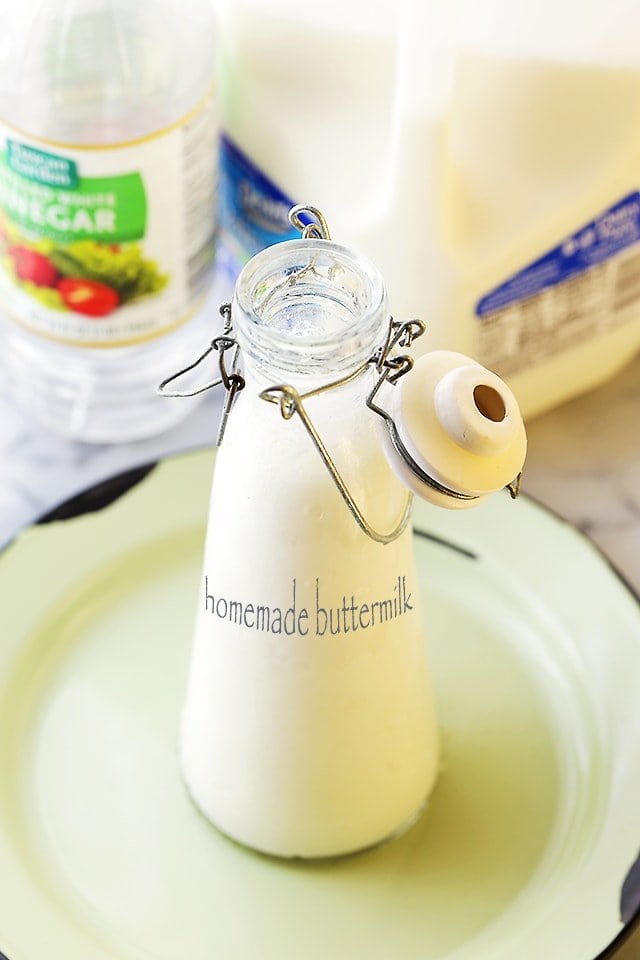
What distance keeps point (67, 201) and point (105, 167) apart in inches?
1.2

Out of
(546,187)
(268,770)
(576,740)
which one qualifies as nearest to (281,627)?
(268,770)

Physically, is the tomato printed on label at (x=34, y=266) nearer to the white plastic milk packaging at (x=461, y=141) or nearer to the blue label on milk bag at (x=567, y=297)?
the white plastic milk packaging at (x=461, y=141)

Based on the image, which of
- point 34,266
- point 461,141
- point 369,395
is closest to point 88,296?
point 34,266

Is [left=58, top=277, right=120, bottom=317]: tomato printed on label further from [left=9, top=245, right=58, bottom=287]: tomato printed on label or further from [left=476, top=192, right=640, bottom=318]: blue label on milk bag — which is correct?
[left=476, top=192, right=640, bottom=318]: blue label on milk bag

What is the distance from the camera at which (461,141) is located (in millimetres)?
697

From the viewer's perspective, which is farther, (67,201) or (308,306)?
(67,201)

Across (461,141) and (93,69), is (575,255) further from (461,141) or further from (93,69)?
(93,69)

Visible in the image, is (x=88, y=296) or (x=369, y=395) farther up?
(x=369, y=395)

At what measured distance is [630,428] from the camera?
0.83m

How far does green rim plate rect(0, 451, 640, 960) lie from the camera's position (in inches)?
21.3

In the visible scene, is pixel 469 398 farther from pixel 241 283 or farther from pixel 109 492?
pixel 109 492

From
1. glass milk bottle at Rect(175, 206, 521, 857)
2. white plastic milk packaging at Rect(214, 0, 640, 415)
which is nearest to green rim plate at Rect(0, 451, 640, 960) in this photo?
glass milk bottle at Rect(175, 206, 521, 857)

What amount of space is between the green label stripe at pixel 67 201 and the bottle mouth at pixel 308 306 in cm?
27

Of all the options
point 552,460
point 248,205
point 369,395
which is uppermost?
point 369,395
